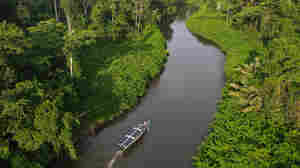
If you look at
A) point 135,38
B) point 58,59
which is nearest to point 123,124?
point 58,59

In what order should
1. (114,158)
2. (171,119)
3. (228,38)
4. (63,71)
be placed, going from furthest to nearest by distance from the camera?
1. (228,38)
2. (171,119)
3. (63,71)
4. (114,158)

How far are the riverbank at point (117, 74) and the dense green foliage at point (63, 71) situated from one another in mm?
103

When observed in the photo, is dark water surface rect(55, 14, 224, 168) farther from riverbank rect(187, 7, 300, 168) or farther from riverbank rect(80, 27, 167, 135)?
riverbank rect(187, 7, 300, 168)

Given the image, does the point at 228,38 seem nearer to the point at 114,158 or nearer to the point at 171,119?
the point at 171,119

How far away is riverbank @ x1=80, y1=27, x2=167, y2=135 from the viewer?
78.9 ft

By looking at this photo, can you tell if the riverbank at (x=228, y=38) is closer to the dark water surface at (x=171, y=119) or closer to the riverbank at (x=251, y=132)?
the dark water surface at (x=171, y=119)

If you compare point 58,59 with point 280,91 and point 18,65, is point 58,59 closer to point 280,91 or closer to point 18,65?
point 18,65

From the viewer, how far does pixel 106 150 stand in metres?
20.2

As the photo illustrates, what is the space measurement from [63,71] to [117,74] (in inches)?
332

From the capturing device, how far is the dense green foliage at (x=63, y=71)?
1413 centimetres

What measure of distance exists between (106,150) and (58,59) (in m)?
10.9

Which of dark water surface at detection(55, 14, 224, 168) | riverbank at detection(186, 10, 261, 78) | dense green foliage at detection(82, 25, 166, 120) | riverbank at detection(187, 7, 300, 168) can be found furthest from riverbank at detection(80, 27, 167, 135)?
riverbank at detection(186, 10, 261, 78)

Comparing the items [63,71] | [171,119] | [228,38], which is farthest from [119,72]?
[228,38]

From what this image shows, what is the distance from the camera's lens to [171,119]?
24812 mm
